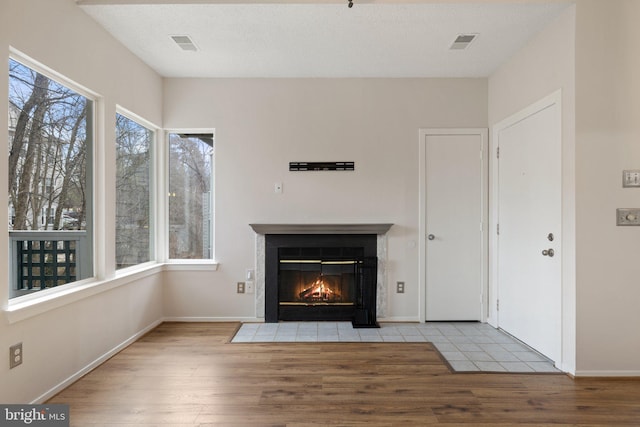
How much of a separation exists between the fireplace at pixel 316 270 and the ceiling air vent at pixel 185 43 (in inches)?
75.6

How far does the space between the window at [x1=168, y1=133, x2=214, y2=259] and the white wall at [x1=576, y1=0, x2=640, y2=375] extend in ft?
11.1

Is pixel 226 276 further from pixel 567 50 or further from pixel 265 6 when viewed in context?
pixel 567 50

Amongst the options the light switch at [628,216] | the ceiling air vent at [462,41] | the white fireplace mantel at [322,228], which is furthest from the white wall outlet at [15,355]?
→ the light switch at [628,216]

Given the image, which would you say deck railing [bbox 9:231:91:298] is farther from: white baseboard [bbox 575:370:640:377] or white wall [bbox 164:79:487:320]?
white baseboard [bbox 575:370:640:377]

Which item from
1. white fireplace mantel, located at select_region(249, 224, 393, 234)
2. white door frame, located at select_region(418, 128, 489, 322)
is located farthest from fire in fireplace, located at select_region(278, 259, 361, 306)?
white door frame, located at select_region(418, 128, 489, 322)

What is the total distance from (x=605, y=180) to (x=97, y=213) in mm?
3785

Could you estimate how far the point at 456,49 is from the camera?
3291 mm

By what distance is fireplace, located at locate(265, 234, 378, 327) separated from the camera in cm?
397

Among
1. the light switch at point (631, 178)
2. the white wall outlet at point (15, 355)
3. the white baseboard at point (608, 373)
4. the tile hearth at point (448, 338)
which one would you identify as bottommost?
the tile hearth at point (448, 338)

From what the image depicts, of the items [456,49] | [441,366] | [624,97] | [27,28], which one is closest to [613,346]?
[441,366]

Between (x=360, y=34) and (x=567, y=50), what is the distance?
151cm

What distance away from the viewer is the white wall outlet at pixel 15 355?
2.05 metres

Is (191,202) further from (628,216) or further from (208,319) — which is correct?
(628,216)

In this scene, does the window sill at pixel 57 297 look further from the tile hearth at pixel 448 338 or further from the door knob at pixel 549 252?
the door knob at pixel 549 252
